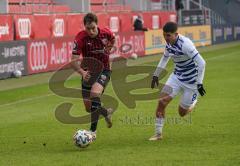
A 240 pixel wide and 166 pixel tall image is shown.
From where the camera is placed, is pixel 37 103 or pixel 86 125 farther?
pixel 37 103

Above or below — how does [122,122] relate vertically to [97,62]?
below

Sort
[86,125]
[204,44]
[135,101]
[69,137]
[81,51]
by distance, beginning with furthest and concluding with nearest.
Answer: [204,44], [135,101], [86,125], [69,137], [81,51]

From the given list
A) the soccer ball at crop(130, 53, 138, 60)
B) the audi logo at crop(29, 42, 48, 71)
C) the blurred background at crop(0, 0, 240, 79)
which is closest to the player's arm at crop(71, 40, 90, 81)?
the blurred background at crop(0, 0, 240, 79)

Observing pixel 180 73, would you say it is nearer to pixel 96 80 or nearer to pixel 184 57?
pixel 184 57

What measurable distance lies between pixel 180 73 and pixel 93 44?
157 cm

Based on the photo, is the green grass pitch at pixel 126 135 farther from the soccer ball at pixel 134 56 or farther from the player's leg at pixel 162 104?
the soccer ball at pixel 134 56

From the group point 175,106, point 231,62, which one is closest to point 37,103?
point 175,106

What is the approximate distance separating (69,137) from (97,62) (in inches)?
61.2

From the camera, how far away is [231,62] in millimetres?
33688

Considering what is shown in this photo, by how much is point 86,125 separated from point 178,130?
2.20m

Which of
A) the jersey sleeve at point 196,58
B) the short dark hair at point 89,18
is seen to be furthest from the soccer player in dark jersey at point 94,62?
the jersey sleeve at point 196,58

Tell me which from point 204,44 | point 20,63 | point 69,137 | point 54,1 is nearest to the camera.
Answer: point 69,137

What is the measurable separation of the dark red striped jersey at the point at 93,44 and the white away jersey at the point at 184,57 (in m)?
1.04

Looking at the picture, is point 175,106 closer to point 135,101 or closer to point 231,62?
point 135,101
